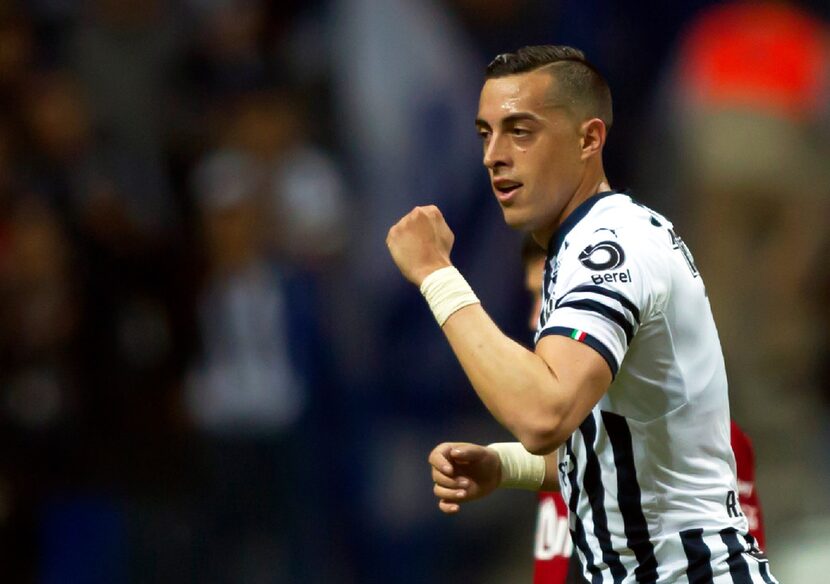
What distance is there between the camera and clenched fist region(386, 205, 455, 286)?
2922 millimetres

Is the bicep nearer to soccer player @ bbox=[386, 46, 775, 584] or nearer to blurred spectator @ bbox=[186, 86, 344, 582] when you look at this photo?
soccer player @ bbox=[386, 46, 775, 584]

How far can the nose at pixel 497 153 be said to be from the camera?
3109 millimetres

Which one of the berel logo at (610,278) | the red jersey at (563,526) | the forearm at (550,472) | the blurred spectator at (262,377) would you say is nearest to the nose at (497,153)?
the berel logo at (610,278)

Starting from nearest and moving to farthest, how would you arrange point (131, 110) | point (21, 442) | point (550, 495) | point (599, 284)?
point (599, 284) → point (550, 495) → point (21, 442) → point (131, 110)

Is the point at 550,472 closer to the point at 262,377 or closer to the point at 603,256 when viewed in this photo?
the point at 603,256

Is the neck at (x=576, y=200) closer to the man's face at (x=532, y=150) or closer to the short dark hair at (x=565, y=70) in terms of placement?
the man's face at (x=532, y=150)

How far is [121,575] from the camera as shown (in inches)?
253

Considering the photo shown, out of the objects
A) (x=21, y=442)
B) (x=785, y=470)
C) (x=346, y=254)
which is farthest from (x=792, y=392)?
(x=21, y=442)

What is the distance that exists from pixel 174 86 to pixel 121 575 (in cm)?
274

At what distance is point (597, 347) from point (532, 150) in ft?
2.01

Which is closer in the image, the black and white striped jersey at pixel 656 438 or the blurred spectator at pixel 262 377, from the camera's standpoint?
the black and white striped jersey at pixel 656 438

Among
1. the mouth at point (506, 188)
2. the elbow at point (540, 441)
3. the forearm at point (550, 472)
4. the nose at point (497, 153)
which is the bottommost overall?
the forearm at point (550, 472)

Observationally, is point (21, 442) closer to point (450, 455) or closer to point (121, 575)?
point (121, 575)

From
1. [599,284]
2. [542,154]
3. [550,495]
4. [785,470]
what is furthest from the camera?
[785,470]
